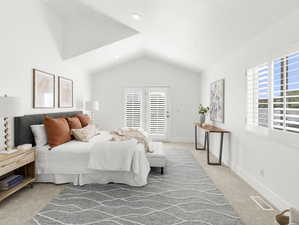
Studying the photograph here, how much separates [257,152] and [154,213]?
1.81m

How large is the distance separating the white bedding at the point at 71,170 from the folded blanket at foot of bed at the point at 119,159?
0.23ft

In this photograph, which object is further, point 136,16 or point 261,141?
point 136,16

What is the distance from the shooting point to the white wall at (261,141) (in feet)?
7.14

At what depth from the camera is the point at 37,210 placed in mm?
2271

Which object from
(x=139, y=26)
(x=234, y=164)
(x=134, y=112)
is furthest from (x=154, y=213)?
(x=134, y=112)

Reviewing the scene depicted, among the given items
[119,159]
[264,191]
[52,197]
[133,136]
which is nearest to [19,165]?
[52,197]

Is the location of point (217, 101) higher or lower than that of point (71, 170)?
higher

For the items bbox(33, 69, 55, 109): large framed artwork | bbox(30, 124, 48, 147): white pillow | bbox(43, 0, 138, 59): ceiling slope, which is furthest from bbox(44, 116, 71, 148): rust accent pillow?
bbox(43, 0, 138, 59): ceiling slope

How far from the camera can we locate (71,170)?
3.00 meters

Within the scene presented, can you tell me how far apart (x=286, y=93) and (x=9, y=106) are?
11.0ft

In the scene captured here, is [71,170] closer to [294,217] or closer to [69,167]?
[69,167]

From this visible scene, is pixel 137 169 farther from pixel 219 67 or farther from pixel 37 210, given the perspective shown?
pixel 219 67

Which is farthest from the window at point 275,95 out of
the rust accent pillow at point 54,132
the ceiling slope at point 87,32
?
the rust accent pillow at point 54,132

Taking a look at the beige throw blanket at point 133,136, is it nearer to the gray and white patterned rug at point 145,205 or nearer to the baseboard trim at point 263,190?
the gray and white patterned rug at point 145,205
